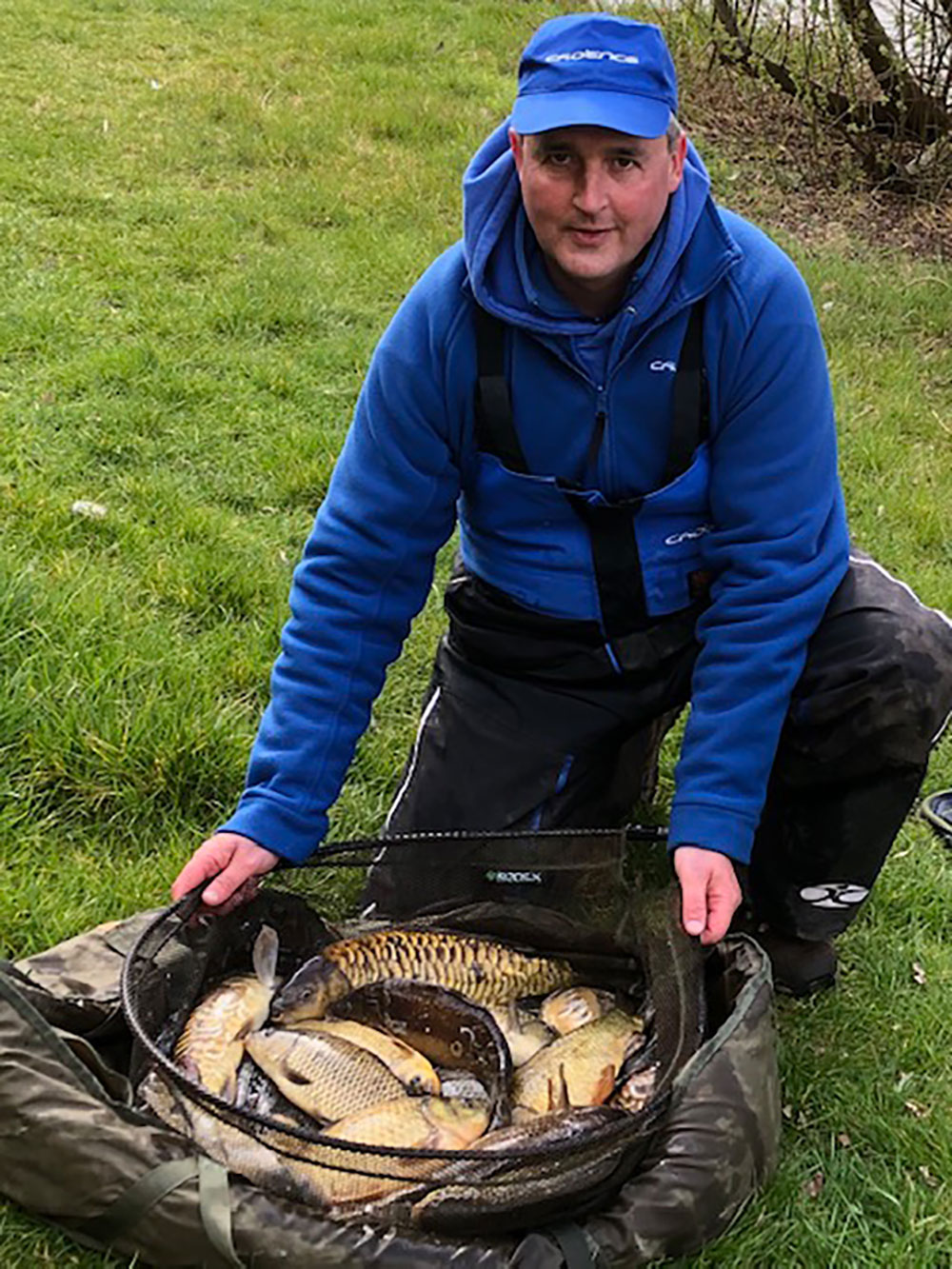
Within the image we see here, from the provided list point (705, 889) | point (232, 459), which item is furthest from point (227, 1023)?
point (232, 459)

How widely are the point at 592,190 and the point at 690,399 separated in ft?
1.12

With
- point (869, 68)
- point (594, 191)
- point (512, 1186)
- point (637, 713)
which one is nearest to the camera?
point (512, 1186)

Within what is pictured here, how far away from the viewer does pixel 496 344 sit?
2.21m

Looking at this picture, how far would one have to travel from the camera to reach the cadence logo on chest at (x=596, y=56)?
200 cm

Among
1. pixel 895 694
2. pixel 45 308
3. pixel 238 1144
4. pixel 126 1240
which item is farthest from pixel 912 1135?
pixel 45 308

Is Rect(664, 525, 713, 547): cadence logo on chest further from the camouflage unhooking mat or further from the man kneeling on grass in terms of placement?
the camouflage unhooking mat

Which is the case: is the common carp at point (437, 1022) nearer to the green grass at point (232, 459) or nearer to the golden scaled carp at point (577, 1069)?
the golden scaled carp at point (577, 1069)

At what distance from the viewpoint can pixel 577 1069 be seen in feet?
6.83

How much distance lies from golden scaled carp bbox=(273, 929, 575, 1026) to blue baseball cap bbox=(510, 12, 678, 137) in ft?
3.85

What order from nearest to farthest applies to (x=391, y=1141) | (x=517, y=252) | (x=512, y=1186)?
(x=512, y=1186)
(x=391, y=1141)
(x=517, y=252)

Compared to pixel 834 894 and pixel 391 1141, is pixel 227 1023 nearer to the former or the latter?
pixel 391 1141

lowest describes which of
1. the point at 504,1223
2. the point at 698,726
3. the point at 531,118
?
the point at 504,1223

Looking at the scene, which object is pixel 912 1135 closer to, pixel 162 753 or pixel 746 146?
pixel 162 753

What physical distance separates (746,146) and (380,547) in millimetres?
5677
